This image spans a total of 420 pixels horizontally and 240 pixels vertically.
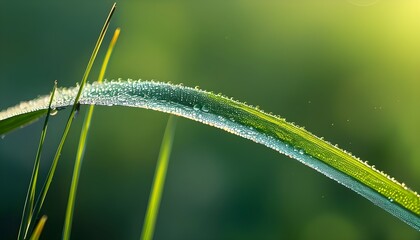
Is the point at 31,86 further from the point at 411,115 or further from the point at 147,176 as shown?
the point at 411,115

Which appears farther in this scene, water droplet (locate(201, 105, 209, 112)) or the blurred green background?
the blurred green background

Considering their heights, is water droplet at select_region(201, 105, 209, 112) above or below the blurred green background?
below

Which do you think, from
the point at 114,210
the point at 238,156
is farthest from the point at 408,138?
the point at 114,210

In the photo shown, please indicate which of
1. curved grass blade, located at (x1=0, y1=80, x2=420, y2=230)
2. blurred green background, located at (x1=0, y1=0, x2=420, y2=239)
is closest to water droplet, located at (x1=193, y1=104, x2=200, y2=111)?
curved grass blade, located at (x1=0, y1=80, x2=420, y2=230)

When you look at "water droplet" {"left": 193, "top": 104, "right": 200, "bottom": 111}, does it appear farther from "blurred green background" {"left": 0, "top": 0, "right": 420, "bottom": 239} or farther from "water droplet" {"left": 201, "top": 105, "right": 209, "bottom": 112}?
"blurred green background" {"left": 0, "top": 0, "right": 420, "bottom": 239}

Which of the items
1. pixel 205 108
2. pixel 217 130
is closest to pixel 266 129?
pixel 205 108

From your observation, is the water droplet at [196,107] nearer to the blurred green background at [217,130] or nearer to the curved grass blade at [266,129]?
the curved grass blade at [266,129]
